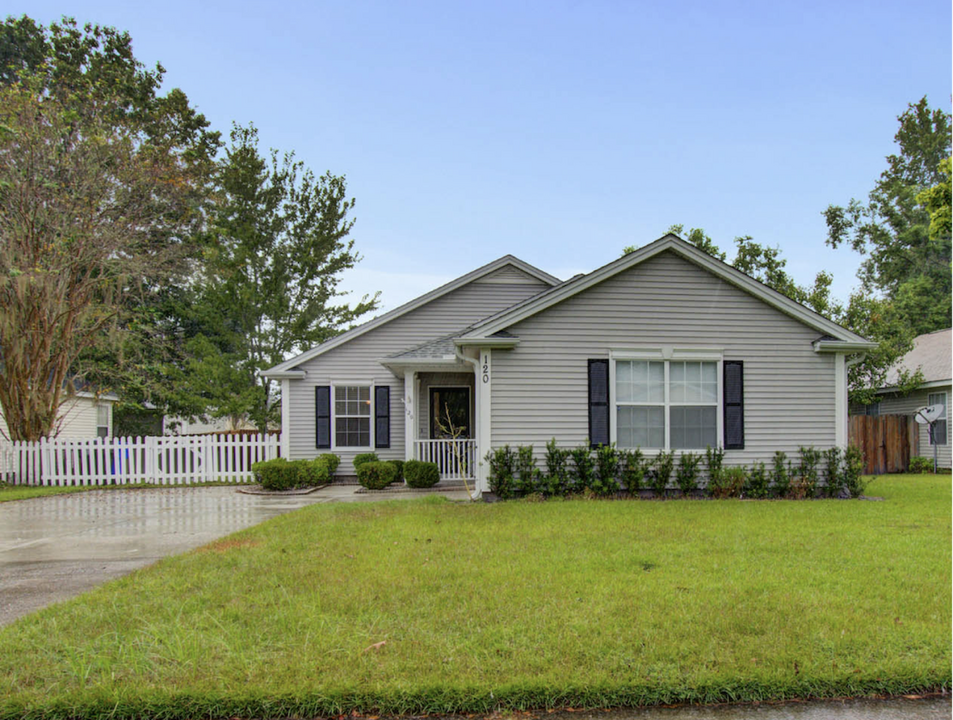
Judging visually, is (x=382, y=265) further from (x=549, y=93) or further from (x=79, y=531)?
(x=79, y=531)

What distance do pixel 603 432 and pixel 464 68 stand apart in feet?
36.4

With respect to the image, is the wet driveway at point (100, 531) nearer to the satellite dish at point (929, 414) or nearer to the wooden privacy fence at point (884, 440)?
the wooden privacy fence at point (884, 440)

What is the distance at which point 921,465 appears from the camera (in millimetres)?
19359

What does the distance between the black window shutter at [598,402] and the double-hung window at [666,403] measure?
0.19 meters

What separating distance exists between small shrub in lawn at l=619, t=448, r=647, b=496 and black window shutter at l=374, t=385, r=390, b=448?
23.4ft

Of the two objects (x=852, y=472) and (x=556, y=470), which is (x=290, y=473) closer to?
(x=556, y=470)

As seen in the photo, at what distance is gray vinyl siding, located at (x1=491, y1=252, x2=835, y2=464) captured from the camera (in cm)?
1133

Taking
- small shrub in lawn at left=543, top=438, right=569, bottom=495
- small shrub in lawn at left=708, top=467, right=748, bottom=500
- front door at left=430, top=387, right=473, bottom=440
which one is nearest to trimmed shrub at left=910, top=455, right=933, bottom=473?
small shrub in lawn at left=708, top=467, right=748, bottom=500

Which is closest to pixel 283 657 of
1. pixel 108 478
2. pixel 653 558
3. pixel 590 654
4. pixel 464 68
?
pixel 590 654

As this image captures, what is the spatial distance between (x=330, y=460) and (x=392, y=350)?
315 centimetres

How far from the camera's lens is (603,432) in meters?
11.3

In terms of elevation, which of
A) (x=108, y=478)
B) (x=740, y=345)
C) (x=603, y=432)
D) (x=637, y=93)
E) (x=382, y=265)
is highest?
(x=637, y=93)

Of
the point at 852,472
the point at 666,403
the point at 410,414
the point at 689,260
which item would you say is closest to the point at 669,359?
Result: the point at 666,403

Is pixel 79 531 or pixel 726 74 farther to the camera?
pixel 726 74
